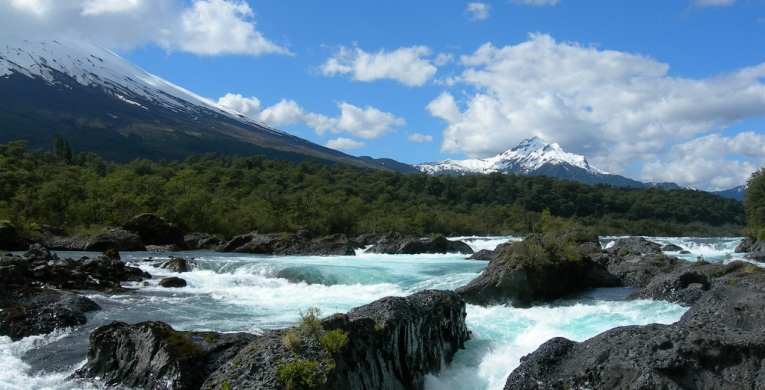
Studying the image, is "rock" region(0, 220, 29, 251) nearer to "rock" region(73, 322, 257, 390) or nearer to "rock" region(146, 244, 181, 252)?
"rock" region(146, 244, 181, 252)

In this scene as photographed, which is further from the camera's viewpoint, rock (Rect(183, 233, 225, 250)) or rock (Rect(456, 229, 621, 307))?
rock (Rect(183, 233, 225, 250))

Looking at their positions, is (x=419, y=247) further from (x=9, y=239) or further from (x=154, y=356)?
(x=154, y=356)

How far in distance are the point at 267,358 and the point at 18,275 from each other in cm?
1349

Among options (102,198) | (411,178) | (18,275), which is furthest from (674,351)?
(411,178)

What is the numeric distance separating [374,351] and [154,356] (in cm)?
341

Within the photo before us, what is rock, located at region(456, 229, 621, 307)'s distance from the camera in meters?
16.4

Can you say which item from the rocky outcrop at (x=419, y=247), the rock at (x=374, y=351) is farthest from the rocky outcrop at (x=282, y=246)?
the rock at (x=374, y=351)

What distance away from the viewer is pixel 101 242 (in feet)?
110

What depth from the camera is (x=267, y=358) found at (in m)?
6.86

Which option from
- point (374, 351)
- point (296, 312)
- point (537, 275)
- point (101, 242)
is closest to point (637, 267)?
point (537, 275)

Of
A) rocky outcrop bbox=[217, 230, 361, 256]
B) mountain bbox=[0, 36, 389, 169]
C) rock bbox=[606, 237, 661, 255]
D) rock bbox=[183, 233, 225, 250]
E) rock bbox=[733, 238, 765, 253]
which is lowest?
rock bbox=[183, 233, 225, 250]

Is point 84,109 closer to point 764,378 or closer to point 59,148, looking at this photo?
point 59,148

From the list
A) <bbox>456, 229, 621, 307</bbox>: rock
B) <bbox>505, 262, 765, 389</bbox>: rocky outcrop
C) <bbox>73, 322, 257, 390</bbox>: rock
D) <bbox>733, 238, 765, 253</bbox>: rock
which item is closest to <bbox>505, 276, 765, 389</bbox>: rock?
<bbox>505, 262, 765, 389</bbox>: rocky outcrop

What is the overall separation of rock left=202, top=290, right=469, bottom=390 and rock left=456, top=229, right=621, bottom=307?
5321mm
